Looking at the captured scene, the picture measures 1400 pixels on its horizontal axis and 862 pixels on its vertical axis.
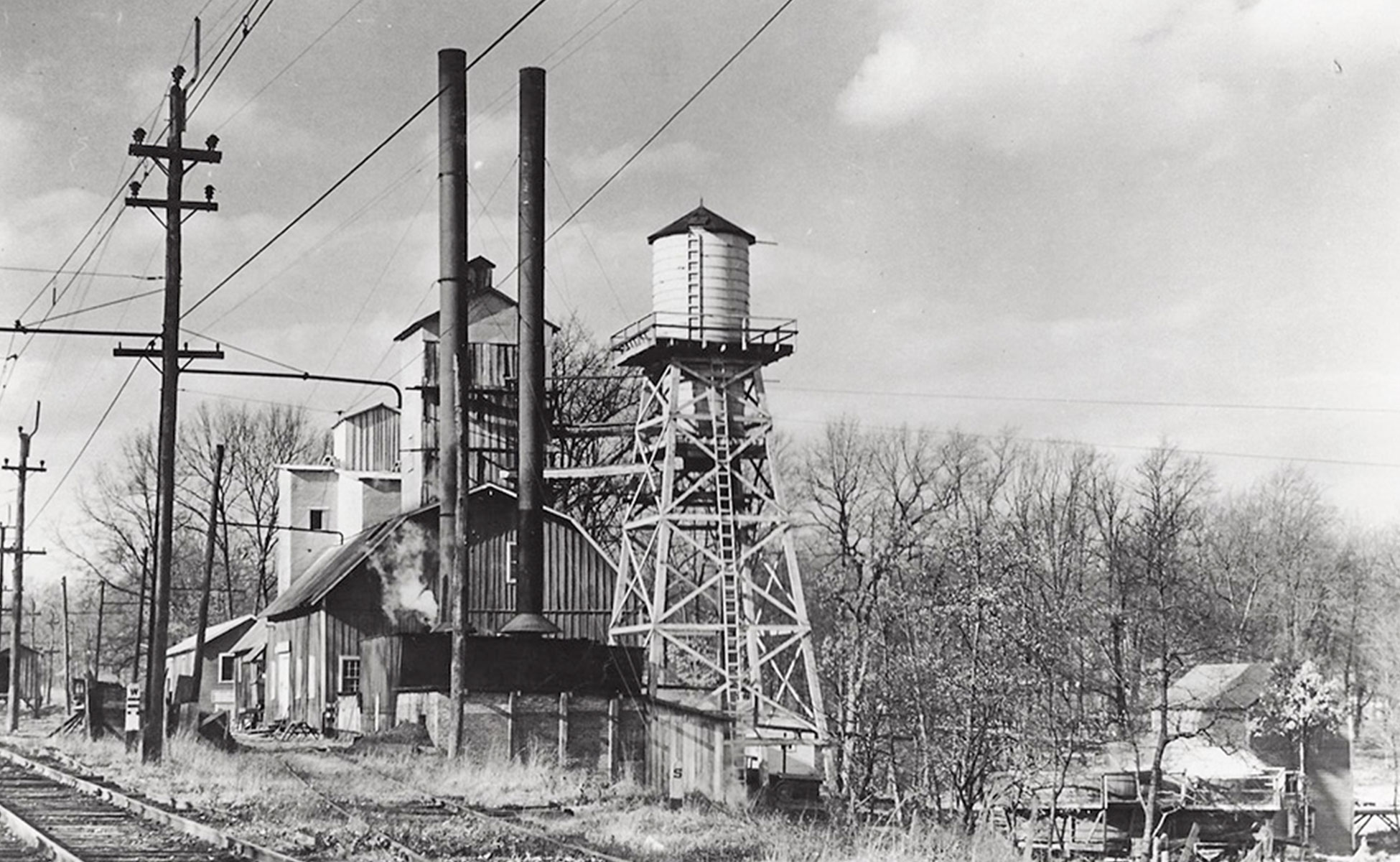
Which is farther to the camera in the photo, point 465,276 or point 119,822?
point 465,276

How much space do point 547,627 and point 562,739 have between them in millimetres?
5800

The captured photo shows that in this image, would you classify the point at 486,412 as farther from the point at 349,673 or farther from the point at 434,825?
the point at 434,825

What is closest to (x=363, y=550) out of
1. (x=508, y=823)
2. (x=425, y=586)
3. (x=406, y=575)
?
(x=406, y=575)

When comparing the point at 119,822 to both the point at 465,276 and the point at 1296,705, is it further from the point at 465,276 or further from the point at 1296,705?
the point at 1296,705

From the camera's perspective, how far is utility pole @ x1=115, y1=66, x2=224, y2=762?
2803 cm

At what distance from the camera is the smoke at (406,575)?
42.9m

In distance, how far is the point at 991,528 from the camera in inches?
1923

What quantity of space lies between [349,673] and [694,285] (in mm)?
15467

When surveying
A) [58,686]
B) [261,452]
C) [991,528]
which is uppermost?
[261,452]

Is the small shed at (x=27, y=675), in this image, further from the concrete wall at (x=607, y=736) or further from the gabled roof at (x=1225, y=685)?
the gabled roof at (x=1225, y=685)

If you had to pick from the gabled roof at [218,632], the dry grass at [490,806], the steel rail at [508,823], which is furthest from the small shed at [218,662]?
the steel rail at [508,823]

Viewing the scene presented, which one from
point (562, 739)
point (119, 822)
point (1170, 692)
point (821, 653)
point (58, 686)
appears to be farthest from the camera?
point (58, 686)

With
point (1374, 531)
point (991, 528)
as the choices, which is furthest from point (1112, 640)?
point (1374, 531)

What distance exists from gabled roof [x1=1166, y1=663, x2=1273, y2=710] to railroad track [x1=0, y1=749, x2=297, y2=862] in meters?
38.3
